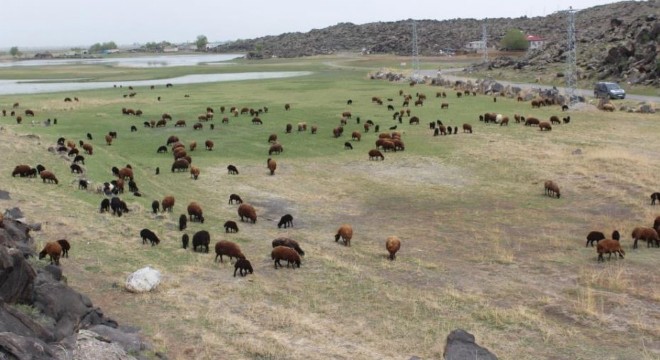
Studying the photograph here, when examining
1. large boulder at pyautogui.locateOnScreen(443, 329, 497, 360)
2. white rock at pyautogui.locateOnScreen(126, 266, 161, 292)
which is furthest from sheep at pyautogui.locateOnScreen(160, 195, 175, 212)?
large boulder at pyautogui.locateOnScreen(443, 329, 497, 360)

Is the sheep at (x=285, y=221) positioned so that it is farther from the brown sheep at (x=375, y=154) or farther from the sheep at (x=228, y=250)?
the brown sheep at (x=375, y=154)

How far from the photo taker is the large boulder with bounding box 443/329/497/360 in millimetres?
11672

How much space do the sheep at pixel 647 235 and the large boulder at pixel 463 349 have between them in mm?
10555

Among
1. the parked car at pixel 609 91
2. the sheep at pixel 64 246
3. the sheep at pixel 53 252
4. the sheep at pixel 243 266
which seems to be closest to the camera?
the sheep at pixel 53 252

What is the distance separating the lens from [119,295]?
1492 cm

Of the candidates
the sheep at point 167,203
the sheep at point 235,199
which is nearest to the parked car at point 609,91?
the sheep at point 235,199

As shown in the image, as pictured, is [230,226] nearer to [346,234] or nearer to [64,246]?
[346,234]

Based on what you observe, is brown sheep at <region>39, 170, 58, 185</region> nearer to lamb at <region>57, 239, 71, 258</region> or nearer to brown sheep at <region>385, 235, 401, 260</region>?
lamb at <region>57, 239, 71, 258</region>

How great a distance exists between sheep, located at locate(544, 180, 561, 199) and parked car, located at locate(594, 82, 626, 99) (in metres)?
35.7

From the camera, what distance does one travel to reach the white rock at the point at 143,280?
1512 cm

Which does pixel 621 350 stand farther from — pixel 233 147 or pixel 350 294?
pixel 233 147

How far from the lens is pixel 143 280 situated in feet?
49.9

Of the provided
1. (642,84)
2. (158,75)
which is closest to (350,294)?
(642,84)

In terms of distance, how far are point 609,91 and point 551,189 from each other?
3723cm
